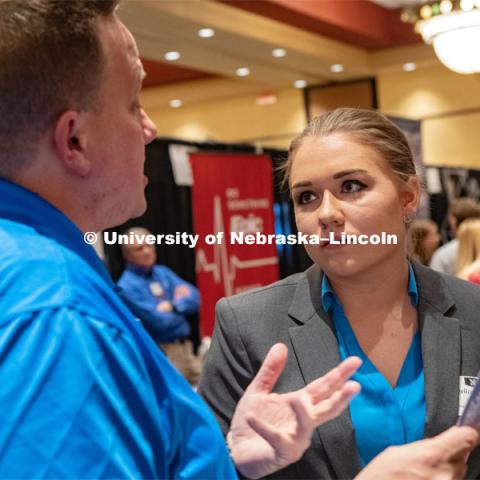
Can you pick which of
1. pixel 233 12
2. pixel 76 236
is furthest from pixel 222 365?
pixel 233 12

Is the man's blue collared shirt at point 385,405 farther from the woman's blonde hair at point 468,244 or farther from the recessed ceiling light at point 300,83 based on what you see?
the recessed ceiling light at point 300,83

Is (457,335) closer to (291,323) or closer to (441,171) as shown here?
(291,323)

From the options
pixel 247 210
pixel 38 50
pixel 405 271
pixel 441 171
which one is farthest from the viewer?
pixel 441 171

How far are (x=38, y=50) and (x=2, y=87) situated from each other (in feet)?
0.20

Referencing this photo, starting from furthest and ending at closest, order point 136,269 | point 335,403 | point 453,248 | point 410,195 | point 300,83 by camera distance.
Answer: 1. point 300,83
2. point 453,248
3. point 136,269
4. point 410,195
5. point 335,403

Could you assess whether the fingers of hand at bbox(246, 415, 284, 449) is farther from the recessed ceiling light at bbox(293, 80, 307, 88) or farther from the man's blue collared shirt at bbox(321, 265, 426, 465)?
the recessed ceiling light at bbox(293, 80, 307, 88)

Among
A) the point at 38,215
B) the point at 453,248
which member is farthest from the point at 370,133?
the point at 453,248

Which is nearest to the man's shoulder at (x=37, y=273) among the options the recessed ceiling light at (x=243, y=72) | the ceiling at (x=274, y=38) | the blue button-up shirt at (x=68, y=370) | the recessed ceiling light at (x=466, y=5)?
the blue button-up shirt at (x=68, y=370)

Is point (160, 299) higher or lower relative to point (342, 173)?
lower

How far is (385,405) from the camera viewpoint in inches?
63.1

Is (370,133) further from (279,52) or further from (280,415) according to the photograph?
(279,52)

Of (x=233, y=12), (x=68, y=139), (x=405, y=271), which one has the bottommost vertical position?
(x=405, y=271)

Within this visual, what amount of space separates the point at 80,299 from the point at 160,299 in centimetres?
431

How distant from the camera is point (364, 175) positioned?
1.74m
